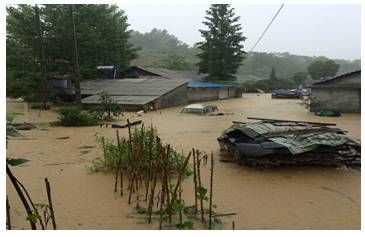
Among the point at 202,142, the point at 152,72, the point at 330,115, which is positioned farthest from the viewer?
the point at 152,72

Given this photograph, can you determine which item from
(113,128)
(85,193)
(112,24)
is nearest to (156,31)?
(112,24)

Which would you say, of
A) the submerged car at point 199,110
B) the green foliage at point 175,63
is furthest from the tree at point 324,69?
the submerged car at point 199,110

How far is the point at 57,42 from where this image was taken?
2811 centimetres

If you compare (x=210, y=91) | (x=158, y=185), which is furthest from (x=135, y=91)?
(x=158, y=185)

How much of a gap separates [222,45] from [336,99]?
20.7 metres

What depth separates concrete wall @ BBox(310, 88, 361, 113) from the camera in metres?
22.8

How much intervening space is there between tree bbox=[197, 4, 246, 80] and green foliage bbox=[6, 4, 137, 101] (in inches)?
450

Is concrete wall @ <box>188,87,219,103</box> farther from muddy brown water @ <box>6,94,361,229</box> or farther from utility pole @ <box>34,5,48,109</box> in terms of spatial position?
muddy brown water @ <box>6,94,361,229</box>

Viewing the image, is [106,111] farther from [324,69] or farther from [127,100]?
[324,69]

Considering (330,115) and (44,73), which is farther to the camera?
(44,73)

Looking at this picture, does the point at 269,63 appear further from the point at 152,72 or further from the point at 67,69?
the point at 67,69

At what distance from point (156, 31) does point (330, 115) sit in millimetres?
105534

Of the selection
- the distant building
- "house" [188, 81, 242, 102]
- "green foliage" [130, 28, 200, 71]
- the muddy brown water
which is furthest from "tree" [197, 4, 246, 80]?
"green foliage" [130, 28, 200, 71]

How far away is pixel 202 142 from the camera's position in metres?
12.3
